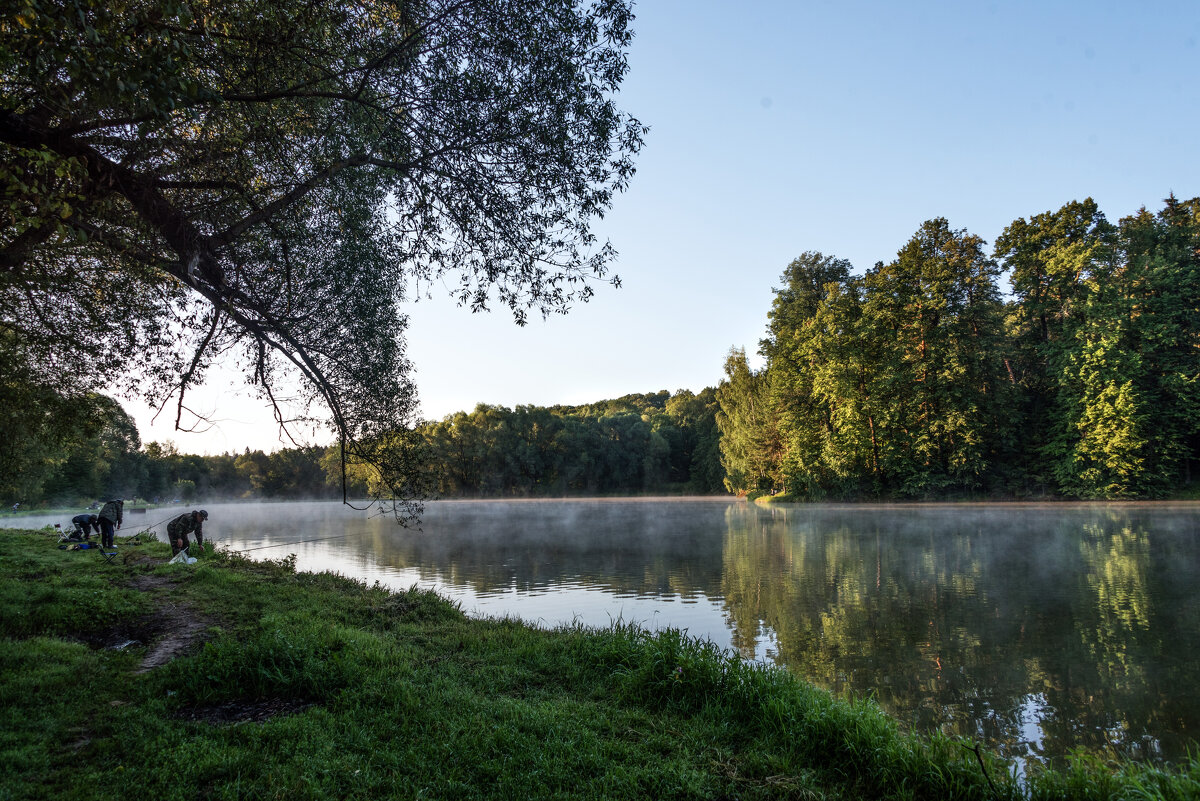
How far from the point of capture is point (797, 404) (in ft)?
144

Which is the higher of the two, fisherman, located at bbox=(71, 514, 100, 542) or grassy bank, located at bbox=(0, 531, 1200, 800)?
fisherman, located at bbox=(71, 514, 100, 542)

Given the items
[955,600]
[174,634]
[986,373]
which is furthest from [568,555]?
[986,373]

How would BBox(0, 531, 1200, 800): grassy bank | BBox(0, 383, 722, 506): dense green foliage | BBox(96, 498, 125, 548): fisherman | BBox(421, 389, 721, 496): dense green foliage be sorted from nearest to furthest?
BBox(0, 531, 1200, 800): grassy bank → BBox(96, 498, 125, 548): fisherman → BBox(0, 383, 722, 506): dense green foliage → BBox(421, 389, 721, 496): dense green foliage

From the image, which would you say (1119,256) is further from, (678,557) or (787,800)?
(787,800)

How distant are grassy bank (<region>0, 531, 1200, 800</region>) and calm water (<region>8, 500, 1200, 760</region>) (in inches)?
55.6

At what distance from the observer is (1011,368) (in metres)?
39.4

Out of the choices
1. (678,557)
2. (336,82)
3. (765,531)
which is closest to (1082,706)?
(336,82)

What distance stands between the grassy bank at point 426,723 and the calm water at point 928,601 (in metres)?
1.41

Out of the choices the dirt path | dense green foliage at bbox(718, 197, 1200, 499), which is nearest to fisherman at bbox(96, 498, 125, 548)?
the dirt path

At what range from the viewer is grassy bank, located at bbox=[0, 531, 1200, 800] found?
3.89m

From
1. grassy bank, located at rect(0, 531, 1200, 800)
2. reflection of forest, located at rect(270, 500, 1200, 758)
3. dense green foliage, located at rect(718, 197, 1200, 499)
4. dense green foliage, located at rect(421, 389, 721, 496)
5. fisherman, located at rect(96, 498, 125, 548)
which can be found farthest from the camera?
dense green foliage, located at rect(421, 389, 721, 496)

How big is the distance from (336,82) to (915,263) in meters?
41.1

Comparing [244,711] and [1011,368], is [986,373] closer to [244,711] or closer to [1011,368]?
[1011,368]

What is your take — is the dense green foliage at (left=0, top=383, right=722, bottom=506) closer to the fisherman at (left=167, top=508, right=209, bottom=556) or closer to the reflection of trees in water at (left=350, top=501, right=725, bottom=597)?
the reflection of trees in water at (left=350, top=501, right=725, bottom=597)
